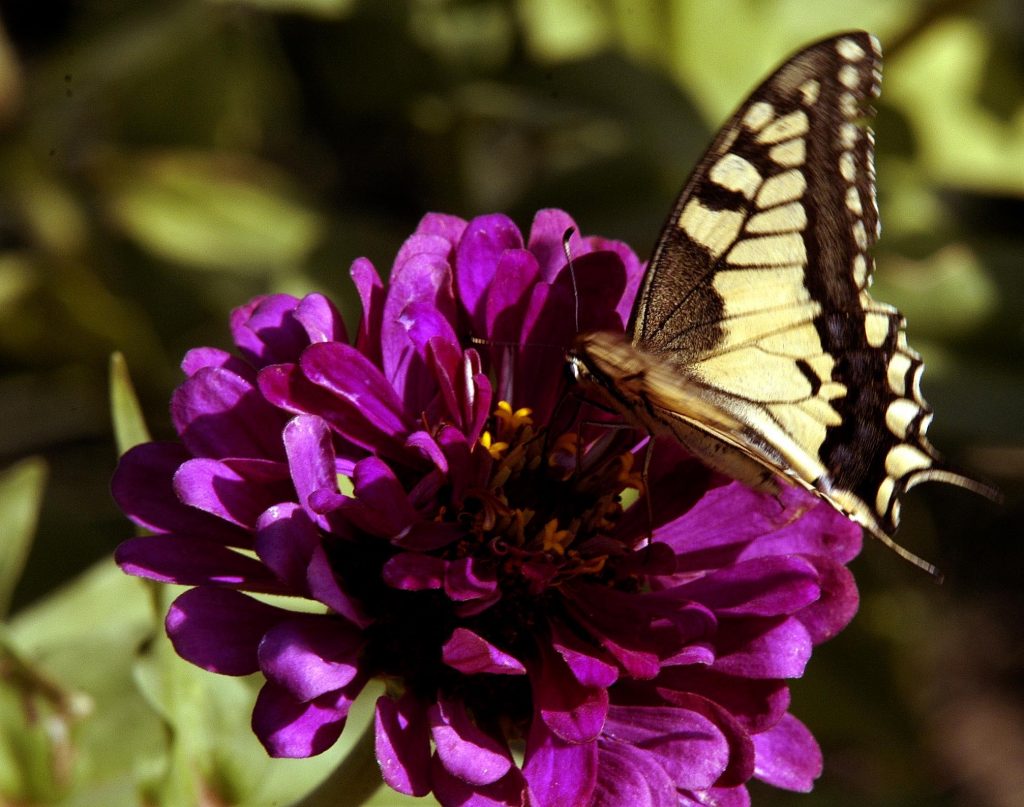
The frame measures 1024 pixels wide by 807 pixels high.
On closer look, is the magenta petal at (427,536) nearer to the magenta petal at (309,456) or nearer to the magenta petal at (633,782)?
the magenta petal at (309,456)

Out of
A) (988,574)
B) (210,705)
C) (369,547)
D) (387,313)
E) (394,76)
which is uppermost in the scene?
(387,313)

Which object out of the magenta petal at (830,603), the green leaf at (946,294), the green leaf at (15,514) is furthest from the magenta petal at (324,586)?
the green leaf at (946,294)

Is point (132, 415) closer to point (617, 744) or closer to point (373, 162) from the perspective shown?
point (617, 744)

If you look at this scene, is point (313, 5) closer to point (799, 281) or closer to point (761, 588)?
point (799, 281)

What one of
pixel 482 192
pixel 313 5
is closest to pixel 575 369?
pixel 313 5

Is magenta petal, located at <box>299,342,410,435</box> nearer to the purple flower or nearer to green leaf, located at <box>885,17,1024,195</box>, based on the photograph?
the purple flower

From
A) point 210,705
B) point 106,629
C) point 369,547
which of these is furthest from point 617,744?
point 106,629
